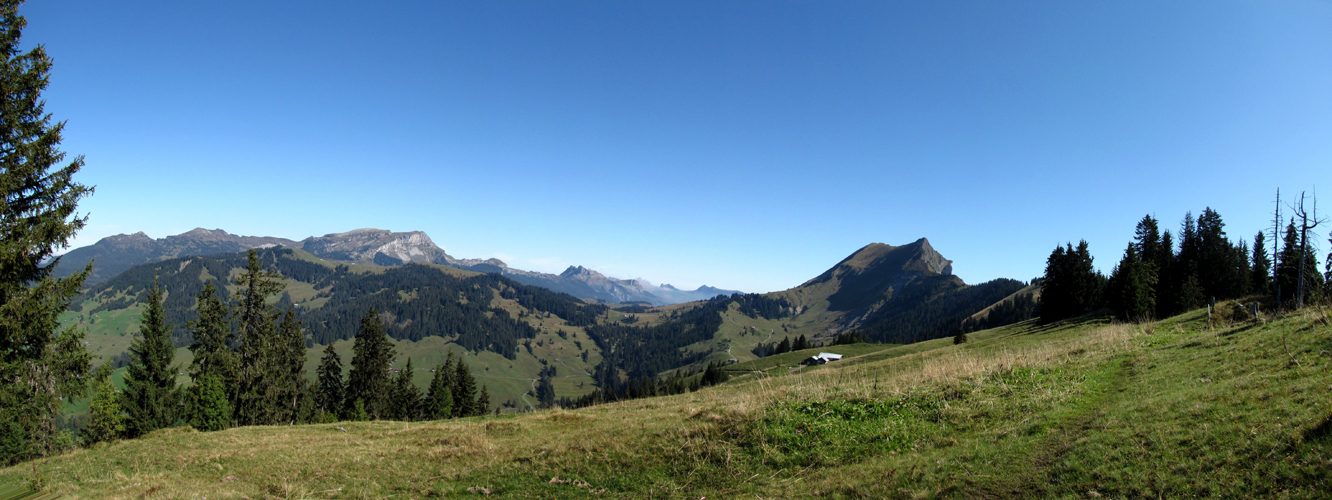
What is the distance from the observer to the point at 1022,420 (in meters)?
11.6

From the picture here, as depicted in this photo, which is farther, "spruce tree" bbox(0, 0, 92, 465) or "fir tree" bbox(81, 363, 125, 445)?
"fir tree" bbox(81, 363, 125, 445)

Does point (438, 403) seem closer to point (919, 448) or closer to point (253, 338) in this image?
point (253, 338)

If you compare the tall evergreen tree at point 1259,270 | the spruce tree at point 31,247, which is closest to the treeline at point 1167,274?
the tall evergreen tree at point 1259,270

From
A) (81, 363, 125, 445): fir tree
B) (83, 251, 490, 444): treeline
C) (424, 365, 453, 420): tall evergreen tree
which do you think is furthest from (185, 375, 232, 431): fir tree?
(424, 365, 453, 420): tall evergreen tree

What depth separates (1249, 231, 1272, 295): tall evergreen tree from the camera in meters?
67.2

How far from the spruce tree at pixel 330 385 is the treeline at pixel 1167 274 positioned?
89037mm

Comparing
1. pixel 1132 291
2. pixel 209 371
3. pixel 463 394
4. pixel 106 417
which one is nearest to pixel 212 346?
pixel 209 371

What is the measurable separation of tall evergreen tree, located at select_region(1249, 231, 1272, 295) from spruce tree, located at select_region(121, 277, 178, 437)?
380 ft

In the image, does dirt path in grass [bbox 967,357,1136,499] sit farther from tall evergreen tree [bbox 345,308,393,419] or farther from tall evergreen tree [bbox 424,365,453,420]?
tall evergreen tree [bbox 424,365,453,420]

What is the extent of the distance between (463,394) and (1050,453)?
7600 cm

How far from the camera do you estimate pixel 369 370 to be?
2264 inches

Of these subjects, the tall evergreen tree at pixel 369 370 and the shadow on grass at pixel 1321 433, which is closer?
the shadow on grass at pixel 1321 433

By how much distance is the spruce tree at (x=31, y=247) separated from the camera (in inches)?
674

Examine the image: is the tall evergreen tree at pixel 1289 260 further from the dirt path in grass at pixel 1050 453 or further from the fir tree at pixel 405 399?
the fir tree at pixel 405 399
